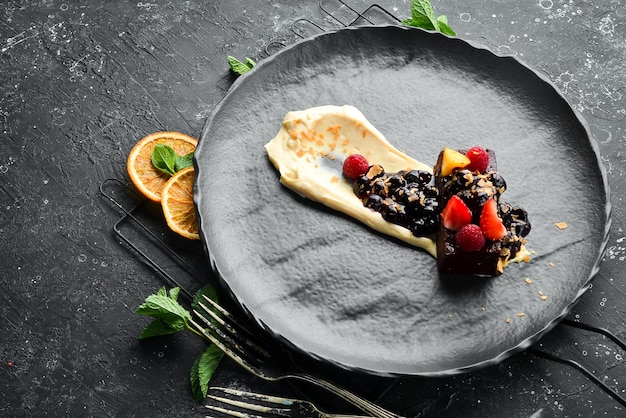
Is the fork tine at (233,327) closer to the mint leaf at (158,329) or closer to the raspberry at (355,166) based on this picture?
the mint leaf at (158,329)

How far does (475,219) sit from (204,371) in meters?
1.41

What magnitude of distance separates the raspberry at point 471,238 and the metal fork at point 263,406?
0.95m

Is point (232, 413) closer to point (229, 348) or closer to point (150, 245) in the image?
point (229, 348)

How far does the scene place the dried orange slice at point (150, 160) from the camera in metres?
4.01

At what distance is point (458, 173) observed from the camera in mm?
3609

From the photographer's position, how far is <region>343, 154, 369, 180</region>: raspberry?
380 cm

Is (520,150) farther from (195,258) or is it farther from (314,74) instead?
(195,258)

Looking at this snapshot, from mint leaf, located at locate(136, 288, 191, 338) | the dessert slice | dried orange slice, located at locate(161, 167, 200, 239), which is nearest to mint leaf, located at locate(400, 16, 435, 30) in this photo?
the dessert slice

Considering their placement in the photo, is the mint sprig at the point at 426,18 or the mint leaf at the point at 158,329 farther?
the mint sprig at the point at 426,18

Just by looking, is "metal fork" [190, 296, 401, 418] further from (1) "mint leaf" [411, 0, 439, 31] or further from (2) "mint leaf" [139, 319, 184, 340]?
(1) "mint leaf" [411, 0, 439, 31]

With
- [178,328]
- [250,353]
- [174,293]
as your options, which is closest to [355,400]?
[250,353]

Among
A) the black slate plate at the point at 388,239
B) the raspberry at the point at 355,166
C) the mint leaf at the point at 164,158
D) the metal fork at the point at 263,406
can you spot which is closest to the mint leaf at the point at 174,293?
the black slate plate at the point at 388,239

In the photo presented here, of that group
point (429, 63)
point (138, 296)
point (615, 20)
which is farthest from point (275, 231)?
point (615, 20)

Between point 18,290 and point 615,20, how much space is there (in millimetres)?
3582
